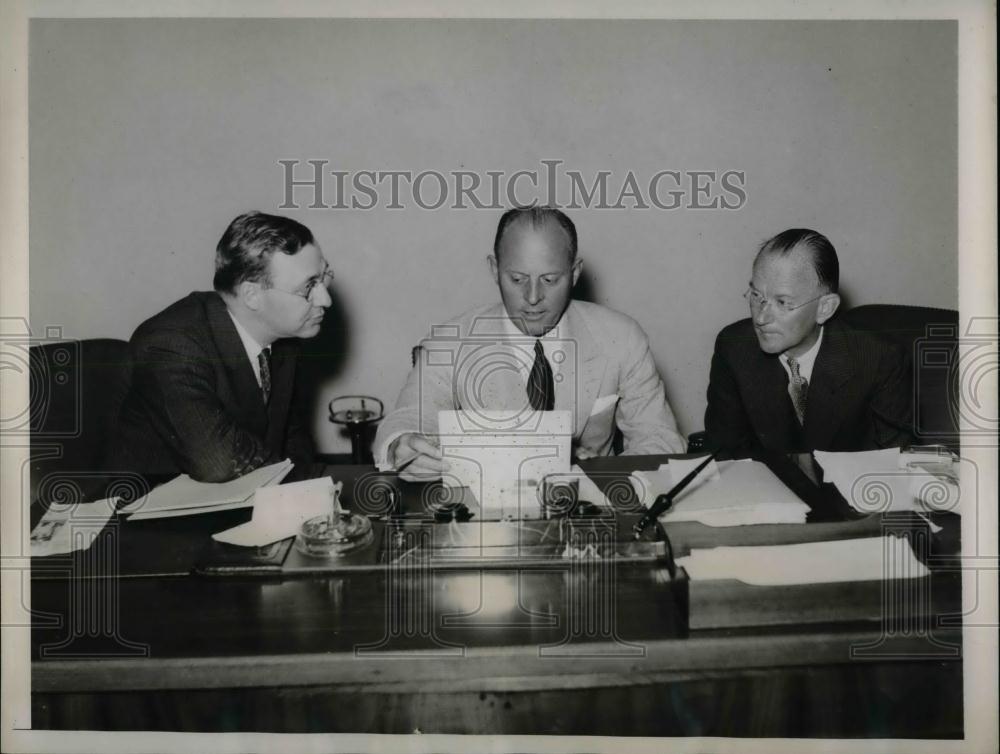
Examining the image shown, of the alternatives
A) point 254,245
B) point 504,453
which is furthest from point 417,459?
point 254,245

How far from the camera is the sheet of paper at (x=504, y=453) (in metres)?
1.33

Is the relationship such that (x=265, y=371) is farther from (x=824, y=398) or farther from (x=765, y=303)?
(x=824, y=398)

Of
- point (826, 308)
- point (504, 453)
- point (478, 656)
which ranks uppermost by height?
point (826, 308)

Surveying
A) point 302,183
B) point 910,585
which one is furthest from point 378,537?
point 302,183

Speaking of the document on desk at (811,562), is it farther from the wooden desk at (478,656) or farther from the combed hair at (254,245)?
Result: the combed hair at (254,245)

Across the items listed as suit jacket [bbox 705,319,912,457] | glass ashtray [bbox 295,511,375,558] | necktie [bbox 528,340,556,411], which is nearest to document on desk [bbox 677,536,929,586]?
glass ashtray [bbox 295,511,375,558]

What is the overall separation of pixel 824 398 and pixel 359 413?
1.26m

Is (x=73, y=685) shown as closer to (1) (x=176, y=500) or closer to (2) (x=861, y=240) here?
(1) (x=176, y=500)

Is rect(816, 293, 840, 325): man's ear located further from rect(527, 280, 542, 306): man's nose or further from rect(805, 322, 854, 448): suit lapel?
rect(527, 280, 542, 306): man's nose

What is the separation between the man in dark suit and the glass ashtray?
43 cm

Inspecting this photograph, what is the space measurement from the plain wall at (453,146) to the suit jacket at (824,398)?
11 cm

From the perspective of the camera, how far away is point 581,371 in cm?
201

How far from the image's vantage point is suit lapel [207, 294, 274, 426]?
1.83 metres

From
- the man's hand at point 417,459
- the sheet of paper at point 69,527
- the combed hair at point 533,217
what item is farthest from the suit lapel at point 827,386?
the sheet of paper at point 69,527
